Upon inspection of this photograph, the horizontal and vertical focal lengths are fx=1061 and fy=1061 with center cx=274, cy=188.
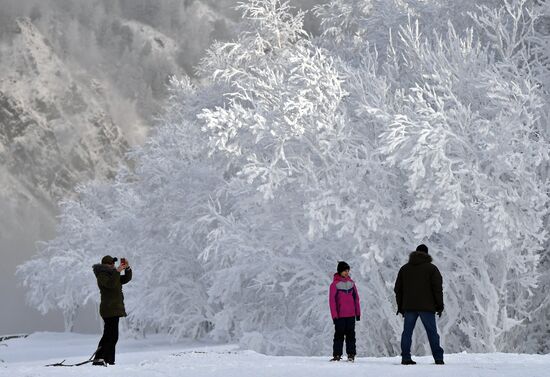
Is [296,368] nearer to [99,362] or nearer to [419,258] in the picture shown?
[419,258]

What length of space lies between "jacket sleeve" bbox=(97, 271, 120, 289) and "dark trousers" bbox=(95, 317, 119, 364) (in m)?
0.49

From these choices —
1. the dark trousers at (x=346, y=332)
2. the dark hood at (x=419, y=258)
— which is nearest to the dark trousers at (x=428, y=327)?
the dark hood at (x=419, y=258)

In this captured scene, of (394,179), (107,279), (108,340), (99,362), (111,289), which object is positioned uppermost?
(394,179)

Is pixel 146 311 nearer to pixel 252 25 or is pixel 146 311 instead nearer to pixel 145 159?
pixel 145 159

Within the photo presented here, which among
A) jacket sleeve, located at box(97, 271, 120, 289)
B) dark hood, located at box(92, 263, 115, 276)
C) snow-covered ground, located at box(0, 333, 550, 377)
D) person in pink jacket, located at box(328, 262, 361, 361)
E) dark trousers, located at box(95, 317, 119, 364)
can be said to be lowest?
snow-covered ground, located at box(0, 333, 550, 377)

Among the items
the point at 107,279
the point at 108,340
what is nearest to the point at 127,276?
the point at 107,279

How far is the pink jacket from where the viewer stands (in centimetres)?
1545

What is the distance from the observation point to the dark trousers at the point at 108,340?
15.3m

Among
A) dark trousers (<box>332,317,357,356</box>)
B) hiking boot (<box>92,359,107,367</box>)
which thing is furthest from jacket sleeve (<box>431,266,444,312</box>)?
hiking boot (<box>92,359,107,367</box>)

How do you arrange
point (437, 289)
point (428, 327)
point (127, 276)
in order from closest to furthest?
point (437, 289) → point (428, 327) → point (127, 276)

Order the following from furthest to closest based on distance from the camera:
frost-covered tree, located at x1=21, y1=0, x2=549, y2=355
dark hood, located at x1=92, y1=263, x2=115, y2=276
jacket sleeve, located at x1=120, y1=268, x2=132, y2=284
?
frost-covered tree, located at x1=21, y1=0, x2=549, y2=355, dark hood, located at x1=92, y1=263, x2=115, y2=276, jacket sleeve, located at x1=120, y1=268, x2=132, y2=284

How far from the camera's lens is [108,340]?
15562 millimetres

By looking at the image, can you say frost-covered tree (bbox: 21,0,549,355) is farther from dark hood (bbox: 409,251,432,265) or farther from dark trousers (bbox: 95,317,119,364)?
dark trousers (bbox: 95,317,119,364)

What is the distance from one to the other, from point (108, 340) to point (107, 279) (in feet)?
3.36
